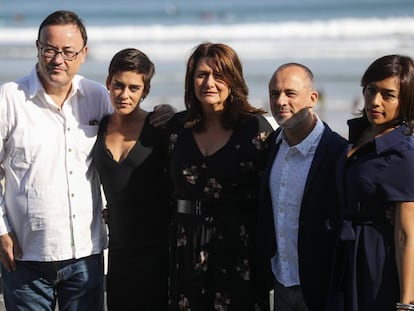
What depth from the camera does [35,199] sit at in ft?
10.3

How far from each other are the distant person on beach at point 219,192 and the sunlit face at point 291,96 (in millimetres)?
235

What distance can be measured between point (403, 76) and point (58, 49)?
1413 millimetres

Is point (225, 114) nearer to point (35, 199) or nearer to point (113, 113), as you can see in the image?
point (113, 113)

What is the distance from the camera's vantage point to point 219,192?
3.06 meters

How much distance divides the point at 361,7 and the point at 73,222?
23.2 meters

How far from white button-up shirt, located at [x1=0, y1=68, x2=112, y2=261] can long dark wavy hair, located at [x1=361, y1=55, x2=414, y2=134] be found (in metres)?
1.32

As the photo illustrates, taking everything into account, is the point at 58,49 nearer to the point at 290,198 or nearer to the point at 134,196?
the point at 134,196

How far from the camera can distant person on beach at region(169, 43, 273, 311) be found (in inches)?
120

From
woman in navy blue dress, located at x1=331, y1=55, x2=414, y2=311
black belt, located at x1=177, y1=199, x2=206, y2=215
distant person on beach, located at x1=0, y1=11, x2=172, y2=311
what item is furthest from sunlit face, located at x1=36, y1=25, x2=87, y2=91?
woman in navy blue dress, located at x1=331, y1=55, x2=414, y2=311

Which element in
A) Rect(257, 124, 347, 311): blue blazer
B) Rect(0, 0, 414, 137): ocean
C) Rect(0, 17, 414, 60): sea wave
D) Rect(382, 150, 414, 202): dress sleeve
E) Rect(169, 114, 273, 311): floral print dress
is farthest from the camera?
Rect(0, 17, 414, 60): sea wave

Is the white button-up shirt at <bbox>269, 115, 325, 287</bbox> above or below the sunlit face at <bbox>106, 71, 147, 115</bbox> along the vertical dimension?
below

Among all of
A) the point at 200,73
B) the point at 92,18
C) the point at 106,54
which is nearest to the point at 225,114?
the point at 200,73

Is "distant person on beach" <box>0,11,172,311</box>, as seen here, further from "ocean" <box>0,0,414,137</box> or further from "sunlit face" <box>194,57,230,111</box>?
"ocean" <box>0,0,414,137</box>

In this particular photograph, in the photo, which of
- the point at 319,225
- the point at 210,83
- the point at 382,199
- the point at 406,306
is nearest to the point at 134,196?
the point at 210,83
